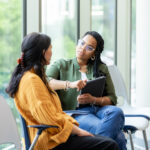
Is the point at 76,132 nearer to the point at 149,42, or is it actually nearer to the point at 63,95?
the point at 63,95

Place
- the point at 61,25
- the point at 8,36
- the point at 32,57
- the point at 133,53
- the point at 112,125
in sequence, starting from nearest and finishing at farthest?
1. the point at 32,57
2. the point at 112,125
3. the point at 8,36
4. the point at 61,25
5. the point at 133,53

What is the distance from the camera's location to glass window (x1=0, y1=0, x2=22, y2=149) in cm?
296

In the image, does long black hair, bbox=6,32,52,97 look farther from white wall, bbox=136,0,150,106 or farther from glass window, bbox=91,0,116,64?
white wall, bbox=136,0,150,106

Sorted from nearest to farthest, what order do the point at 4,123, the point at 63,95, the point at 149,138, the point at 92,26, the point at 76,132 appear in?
the point at 4,123, the point at 76,132, the point at 63,95, the point at 92,26, the point at 149,138

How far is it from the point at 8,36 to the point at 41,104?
44.6 inches

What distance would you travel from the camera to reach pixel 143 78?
15.7 feet

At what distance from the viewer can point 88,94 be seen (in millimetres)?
2814

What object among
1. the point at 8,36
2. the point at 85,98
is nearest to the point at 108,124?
the point at 85,98

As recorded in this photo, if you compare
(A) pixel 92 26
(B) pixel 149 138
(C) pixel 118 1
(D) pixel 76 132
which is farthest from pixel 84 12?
(D) pixel 76 132

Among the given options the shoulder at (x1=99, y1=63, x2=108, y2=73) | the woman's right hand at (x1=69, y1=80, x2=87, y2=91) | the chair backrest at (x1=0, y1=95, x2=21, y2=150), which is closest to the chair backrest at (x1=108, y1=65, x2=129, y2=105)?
the shoulder at (x1=99, y1=63, x2=108, y2=73)

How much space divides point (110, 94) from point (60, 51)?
93 cm

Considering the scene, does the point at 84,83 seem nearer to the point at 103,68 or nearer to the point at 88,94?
the point at 88,94

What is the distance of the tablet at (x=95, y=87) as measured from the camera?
2727mm

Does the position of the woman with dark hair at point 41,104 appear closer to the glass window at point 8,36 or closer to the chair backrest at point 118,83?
the glass window at point 8,36
